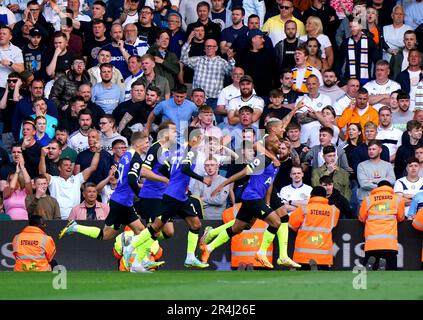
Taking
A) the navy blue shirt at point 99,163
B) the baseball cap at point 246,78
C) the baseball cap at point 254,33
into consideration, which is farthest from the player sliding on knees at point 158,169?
the baseball cap at point 254,33

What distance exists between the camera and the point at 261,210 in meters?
19.7

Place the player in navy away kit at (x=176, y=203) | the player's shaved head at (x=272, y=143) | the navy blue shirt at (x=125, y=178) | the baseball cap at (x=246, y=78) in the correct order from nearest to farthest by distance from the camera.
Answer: the navy blue shirt at (x=125, y=178), the player in navy away kit at (x=176, y=203), the player's shaved head at (x=272, y=143), the baseball cap at (x=246, y=78)

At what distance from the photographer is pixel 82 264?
21.9m

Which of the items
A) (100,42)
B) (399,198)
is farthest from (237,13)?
(399,198)

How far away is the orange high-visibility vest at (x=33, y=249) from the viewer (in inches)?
790

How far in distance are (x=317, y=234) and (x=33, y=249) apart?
440 cm

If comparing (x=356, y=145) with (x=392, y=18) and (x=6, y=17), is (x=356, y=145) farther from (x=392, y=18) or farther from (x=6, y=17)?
(x=6, y=17)

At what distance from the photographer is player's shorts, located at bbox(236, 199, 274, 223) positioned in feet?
64.6

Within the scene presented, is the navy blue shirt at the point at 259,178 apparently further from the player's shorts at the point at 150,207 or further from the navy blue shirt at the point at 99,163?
the navy blue shirt at the point at 99,163

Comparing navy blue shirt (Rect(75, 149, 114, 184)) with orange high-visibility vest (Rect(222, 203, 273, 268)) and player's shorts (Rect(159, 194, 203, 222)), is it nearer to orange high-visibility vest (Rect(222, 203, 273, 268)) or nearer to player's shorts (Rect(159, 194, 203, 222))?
orange high-visibility vest (Rect(222, 203, 273, 268))

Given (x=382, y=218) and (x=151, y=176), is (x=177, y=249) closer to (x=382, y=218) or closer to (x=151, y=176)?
(x=151, y=176)

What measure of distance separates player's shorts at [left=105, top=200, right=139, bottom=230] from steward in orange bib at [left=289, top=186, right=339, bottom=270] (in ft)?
9.56

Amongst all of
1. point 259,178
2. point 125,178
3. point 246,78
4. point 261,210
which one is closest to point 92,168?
point 246,78

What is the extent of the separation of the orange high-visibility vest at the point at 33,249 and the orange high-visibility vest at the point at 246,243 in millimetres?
2957
